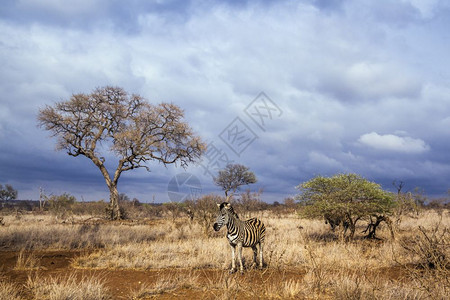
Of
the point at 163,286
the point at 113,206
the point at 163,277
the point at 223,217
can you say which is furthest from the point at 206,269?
the point at 113,206

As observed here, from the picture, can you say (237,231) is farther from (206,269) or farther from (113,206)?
(113,206)

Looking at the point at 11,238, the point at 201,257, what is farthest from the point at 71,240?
the point at 201,257

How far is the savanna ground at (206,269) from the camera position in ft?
22.4

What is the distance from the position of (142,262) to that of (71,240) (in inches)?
265

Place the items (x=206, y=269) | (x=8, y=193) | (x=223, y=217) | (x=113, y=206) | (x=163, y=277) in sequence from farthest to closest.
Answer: (x=8, y=193), (x=113, y=206), (x=206, y=269), (x=223, y=217), (x=163, y=277)

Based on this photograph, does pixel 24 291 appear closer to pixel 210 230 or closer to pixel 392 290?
pixel 392 290

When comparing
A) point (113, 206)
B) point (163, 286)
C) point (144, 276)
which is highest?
point (113, 206)

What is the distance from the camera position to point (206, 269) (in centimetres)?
1103

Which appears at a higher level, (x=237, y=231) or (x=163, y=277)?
(x=237, y=231)

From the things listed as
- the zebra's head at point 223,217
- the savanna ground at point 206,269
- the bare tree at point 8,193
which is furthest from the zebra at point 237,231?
the bare tree at point 8,193

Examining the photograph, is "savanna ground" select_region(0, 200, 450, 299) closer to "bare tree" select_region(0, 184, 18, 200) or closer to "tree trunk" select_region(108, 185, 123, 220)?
"tree trunk" select_region(108, 185, 123, 220)

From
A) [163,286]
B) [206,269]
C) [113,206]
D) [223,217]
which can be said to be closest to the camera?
[163,286]

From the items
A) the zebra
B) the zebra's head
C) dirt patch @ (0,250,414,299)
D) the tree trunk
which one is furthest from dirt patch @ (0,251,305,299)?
the tree trunk

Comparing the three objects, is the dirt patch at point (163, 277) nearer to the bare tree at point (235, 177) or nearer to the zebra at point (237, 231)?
the zebra at point (237, 231)
